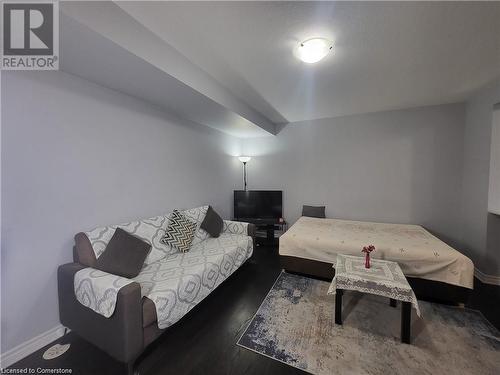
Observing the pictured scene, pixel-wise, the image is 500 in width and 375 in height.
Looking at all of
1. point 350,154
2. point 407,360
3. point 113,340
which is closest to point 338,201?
point 350,154

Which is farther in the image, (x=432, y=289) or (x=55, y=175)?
(x=432, y=289)

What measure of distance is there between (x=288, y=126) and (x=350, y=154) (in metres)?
1.40

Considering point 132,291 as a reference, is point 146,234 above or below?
above

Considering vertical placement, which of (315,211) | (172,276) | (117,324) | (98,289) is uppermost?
(315,211)

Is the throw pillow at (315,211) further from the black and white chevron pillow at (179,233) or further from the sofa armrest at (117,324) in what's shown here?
the sofa armrest at (117,324)

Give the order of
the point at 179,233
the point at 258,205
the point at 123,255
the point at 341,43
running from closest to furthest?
the point at 341,43 < the point at 123,255 < the point at 179,233 < the point at 258,205

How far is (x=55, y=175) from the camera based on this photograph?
5.71ft

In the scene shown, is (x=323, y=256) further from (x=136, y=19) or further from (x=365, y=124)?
(x=136, y=19)

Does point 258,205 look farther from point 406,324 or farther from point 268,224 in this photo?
point 406,324

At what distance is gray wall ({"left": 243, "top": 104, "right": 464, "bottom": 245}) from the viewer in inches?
127

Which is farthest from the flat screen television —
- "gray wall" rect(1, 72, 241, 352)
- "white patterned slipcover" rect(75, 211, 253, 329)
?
"gray wall" rect(1, 72, 241, 352)

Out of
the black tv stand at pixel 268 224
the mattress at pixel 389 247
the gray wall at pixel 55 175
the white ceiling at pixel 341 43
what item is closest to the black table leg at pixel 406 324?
the mattress at pixel 389 247

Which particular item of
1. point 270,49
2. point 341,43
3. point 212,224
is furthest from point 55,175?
point 341,43

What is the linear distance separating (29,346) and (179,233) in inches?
57.8
